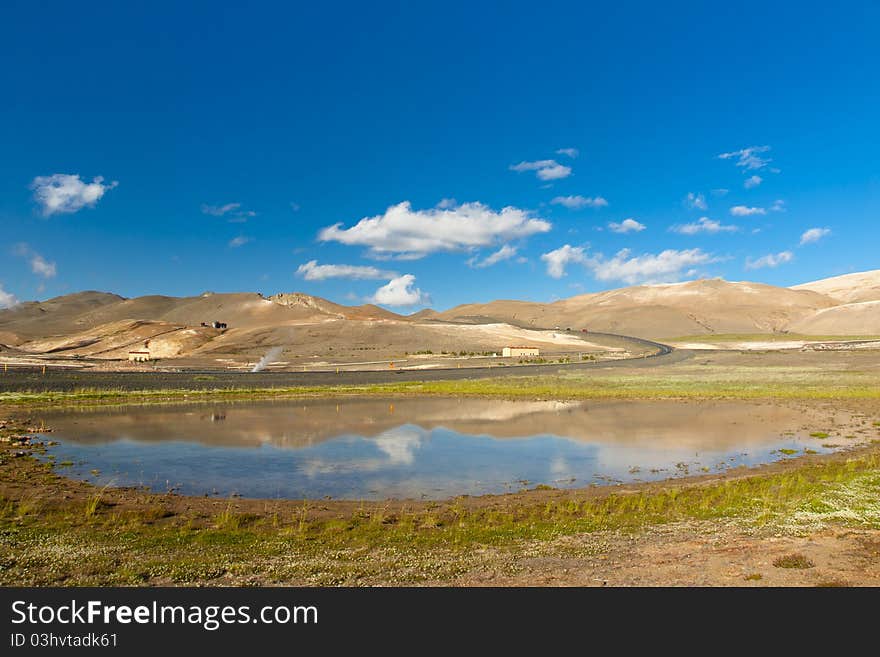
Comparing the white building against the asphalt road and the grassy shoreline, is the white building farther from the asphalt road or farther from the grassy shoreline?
the grassy shoreline

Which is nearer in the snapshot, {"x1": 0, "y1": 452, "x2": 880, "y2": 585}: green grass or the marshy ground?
the marshy ground

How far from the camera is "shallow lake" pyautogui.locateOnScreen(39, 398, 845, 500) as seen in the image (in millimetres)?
23094

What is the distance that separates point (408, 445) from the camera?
3152 cm

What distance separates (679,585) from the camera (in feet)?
33.4

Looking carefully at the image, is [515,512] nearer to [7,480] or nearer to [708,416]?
[7,480]

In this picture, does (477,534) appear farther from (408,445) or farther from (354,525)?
(408,445)

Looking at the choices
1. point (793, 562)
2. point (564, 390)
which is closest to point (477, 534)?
point (793, 562)

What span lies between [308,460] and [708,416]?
2799 centimetres

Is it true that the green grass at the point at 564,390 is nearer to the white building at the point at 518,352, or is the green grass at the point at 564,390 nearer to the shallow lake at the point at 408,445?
the shallow lake at the point at 408,445

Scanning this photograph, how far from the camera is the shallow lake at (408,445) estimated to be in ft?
75.8

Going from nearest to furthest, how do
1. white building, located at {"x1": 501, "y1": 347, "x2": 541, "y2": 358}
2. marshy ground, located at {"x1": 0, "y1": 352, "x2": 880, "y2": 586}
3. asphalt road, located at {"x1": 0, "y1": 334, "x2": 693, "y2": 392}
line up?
marshy ground, located at {"x1": 0, "y1": 352, "x2": 880, "y2": 586} < asphalt road, located at {"x1": 0, "y1": 334, "x2": 693, "y2": 392} < white building, located at {"x1": 501, "y1": 347, "x2": 541, "y2": 358}

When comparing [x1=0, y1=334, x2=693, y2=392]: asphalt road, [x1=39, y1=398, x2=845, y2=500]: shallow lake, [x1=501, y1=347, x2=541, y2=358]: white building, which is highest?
[x1=501, y1=347, x2=541, y2=358]: white building

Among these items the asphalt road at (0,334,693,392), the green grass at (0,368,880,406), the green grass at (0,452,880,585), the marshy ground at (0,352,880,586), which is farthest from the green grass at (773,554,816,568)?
the asphalt road at (0,334,693,392)

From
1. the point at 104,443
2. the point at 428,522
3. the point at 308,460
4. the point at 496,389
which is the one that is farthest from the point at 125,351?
the point at 428,522
